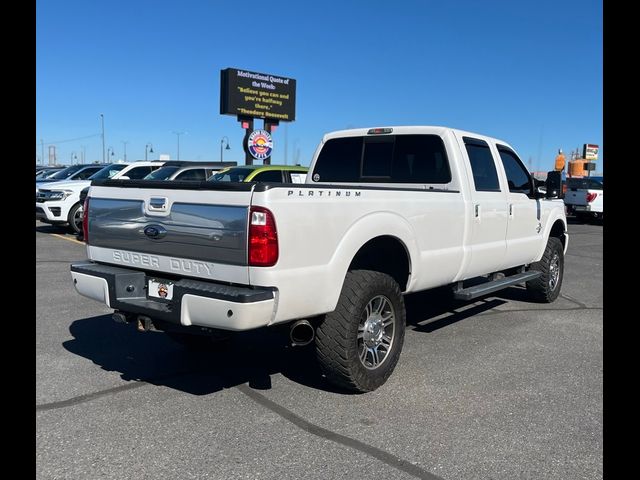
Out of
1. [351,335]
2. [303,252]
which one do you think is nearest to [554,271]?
[351,335]

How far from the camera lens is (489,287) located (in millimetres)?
5691

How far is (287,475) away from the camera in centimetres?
303

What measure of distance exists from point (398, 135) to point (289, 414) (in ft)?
10.4

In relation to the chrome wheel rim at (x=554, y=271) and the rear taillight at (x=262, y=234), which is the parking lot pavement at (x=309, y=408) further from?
the chrome wheel rim at (x=554, y=271)

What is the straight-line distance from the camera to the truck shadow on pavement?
4.44 meters

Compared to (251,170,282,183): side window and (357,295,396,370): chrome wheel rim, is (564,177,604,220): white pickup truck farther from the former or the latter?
(357,295,396,370): chrome wheel rim

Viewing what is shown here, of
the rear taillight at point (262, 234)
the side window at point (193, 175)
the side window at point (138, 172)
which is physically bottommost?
the rear taillight at point (262, 234)

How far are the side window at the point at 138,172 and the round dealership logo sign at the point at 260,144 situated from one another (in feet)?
32.7

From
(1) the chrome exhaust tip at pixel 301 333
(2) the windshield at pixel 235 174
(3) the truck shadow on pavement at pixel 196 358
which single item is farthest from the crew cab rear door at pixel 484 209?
(2) the windshield at pixel 235 174

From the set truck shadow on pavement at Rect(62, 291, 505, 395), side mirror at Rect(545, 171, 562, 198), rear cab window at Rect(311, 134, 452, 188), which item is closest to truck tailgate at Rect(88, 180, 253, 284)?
truck shadow on pavement at Rect(62, 291, 505, 395)

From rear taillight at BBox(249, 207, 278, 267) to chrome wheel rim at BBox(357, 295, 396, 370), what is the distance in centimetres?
105

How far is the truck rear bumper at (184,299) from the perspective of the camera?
132 inches
